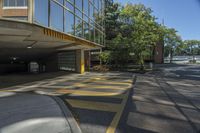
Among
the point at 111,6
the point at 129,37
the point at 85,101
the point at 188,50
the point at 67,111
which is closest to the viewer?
the point at 67,111

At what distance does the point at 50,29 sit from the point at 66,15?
133 inches

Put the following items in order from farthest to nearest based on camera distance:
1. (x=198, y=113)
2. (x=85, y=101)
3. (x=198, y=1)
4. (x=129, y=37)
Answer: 1. (x=129, y=37)
2. (x=85, y=101)
3. (x=198, y=113)
4. (x=198, y=1)

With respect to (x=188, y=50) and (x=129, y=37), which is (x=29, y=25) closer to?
(x=129, y=37)

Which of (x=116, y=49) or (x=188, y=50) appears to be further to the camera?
(x=188, y=50)

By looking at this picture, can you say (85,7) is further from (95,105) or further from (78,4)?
(95,105)

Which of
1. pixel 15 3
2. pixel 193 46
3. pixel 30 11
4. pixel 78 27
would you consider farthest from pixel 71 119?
pixel 193 46

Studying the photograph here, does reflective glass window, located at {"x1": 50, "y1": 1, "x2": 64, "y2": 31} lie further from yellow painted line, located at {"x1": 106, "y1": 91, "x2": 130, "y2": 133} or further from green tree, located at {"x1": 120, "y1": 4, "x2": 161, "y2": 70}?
green tree, located at {"x1": 120, "y1": 4, "x2": 161, "y2": 70}

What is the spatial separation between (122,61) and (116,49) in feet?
5.36

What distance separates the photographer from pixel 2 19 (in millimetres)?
10250

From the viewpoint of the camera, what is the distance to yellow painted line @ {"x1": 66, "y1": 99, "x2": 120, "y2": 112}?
8234 mm

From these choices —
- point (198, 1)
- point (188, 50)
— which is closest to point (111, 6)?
point (198, 1)

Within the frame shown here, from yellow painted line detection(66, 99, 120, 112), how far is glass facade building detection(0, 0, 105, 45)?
168 inches

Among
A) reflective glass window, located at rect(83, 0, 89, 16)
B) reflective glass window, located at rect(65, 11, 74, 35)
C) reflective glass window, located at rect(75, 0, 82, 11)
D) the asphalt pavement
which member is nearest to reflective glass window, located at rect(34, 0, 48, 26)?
reflective glass window, located at rect(65, 11, 74, 35)

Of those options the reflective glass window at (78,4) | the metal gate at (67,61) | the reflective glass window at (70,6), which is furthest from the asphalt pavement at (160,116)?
the metal gate at (67,61)
